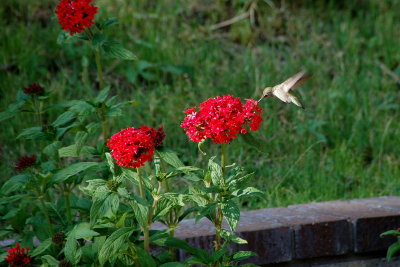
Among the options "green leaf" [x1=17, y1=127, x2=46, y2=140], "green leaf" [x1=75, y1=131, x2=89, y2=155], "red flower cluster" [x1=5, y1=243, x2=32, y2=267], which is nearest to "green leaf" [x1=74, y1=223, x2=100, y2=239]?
"red flower cluster" [x1=5, y1=243, x2=32, y2=267]

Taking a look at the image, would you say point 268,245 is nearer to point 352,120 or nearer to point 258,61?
point 352,120

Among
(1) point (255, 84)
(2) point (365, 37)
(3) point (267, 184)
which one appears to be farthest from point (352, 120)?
(2) point (365, 37)

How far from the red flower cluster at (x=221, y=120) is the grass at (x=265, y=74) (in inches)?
54.5

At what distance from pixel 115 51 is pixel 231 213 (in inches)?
34.7

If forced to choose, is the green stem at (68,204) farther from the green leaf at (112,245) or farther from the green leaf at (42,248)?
the green leaf at (112,245)

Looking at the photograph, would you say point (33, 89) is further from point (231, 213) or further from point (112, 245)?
point (231, 213)

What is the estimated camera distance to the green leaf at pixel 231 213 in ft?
5.74

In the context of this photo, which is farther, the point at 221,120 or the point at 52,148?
the point at 52,148

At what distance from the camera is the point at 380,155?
12.3 feet

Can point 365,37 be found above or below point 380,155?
above

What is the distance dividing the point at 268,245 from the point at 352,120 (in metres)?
1.86

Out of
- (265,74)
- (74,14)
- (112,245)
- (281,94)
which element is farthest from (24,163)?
(265,74)

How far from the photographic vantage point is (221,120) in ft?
5.76

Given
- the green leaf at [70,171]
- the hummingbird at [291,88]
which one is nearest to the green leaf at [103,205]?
the green leaf at [70,171]
